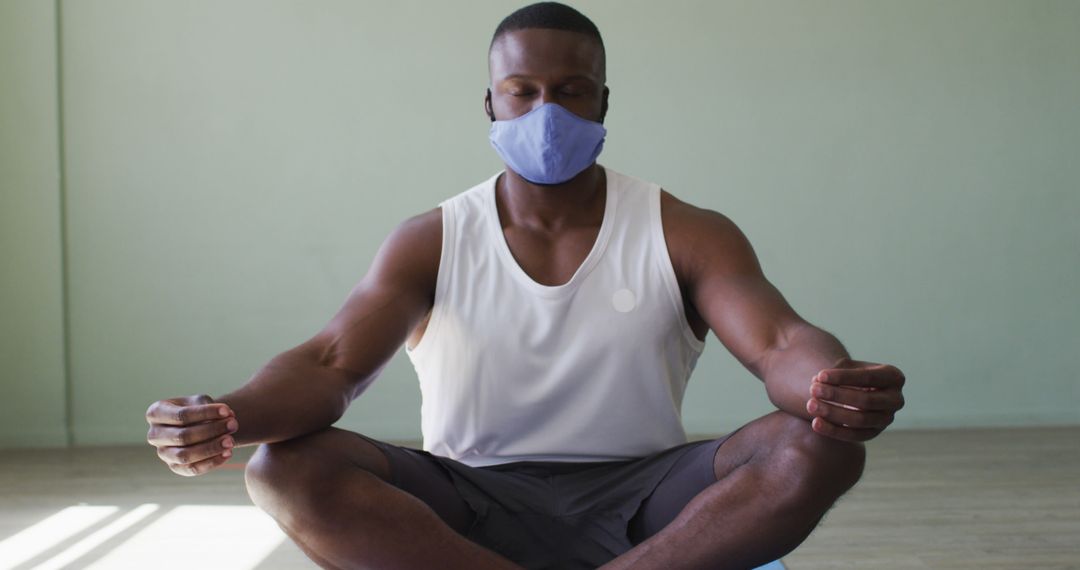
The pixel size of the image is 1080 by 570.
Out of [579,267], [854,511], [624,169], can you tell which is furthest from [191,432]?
[624,169]

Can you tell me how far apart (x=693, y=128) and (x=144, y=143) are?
1.94 meters

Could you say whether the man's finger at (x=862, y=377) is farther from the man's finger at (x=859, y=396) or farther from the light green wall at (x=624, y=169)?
the light green wall at (x=624, y=169)

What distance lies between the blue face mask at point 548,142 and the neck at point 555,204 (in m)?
0.04

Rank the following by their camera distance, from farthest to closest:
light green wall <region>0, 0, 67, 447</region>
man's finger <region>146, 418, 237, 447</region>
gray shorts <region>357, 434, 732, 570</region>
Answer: light green wall <region>0, 0, 67, 447</region> < gray shorts <region>357, 434, 732, 570</region> < man's finger <region>146, 418, 237, 447</region>

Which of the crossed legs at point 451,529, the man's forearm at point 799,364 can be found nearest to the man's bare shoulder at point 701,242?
the man's forearm at point 799,364

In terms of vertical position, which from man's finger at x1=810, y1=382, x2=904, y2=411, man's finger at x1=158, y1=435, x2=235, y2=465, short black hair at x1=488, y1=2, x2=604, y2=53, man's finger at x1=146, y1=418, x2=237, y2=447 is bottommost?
man's finger at x1=158, y1=435, x2=235, y2=465

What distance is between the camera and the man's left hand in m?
1.39

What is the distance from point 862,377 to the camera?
4.59ft

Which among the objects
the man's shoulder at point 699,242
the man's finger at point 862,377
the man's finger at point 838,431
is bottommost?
the man's finger at point 838,431

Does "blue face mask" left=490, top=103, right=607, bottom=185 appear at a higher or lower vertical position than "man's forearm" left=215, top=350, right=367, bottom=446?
higher

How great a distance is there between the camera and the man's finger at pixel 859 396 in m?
1.39

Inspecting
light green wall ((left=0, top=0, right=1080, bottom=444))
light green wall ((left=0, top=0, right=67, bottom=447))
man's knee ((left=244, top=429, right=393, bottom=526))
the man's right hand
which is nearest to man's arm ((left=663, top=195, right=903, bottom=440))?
man's knee ((left=244, top=429, right=393, bottom=526))

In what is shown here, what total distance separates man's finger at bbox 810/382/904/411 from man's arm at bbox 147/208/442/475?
2.35 feet

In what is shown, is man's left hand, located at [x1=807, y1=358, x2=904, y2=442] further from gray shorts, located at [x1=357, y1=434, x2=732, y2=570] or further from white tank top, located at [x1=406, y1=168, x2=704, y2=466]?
white tank top, located at [x1=406, y1=168, x2=704, y2=466]
